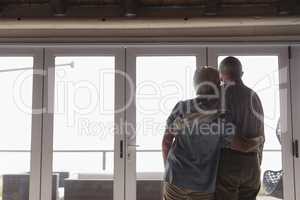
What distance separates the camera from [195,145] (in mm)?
1894

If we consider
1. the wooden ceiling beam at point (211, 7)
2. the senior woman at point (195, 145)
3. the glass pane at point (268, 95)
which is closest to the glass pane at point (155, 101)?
the glass pane at point (268, 95)

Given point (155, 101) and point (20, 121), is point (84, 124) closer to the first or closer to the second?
point (20, 121)

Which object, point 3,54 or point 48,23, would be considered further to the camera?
point 3,54

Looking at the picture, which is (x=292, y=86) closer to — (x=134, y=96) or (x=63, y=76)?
(x=134, y=96)

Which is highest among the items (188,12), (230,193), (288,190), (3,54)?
(188,12)

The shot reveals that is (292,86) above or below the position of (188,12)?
below

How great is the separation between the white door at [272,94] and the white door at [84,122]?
124 centimetres

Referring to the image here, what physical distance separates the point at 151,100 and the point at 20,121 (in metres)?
1.58

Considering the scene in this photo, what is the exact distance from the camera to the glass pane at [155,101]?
13.6 ft

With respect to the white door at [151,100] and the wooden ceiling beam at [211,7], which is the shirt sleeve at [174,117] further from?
the white door at [151,100]

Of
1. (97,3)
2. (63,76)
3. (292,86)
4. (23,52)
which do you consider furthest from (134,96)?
(292,86)

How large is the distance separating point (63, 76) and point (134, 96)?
2.92 feet

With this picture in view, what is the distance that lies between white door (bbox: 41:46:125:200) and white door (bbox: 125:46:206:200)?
11cm

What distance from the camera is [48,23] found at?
3.65m
